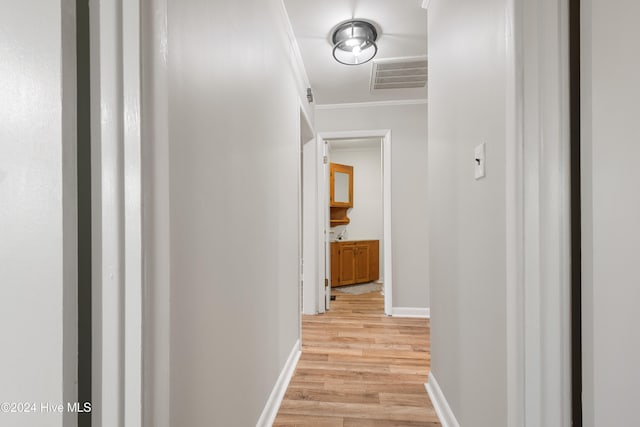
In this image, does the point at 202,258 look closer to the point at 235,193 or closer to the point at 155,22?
the point at 235,193

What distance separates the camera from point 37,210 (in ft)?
2.00

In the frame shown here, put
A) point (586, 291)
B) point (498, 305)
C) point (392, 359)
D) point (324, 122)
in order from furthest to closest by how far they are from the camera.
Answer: point (324, 122) → point (392, 359) → point (498, 305) → point (586, 291)

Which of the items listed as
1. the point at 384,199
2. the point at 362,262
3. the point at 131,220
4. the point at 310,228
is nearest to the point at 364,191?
the point at 362,262

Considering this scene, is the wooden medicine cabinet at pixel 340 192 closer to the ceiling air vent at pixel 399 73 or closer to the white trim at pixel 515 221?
the ceiling air vent at pixel 399 73

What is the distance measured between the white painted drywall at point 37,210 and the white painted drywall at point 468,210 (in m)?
1.14

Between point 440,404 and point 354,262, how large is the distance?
338 cm

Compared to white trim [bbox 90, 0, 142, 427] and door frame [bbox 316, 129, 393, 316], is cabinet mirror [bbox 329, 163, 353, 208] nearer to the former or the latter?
door frame [bbox 316, 129, 393, 316]

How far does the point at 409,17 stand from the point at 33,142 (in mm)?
2182

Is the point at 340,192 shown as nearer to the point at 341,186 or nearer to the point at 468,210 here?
the point at 341,186

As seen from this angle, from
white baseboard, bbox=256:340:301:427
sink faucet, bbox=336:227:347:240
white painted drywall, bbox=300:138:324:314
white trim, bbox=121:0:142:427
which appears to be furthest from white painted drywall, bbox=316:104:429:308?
white trim, bbox=121:0:142:427

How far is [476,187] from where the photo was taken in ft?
3.82

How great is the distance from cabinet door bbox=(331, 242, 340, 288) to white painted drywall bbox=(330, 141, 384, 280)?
3.31ft

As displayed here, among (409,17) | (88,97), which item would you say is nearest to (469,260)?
(88,97)

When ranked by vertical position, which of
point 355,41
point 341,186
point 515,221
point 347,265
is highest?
point 355,41
